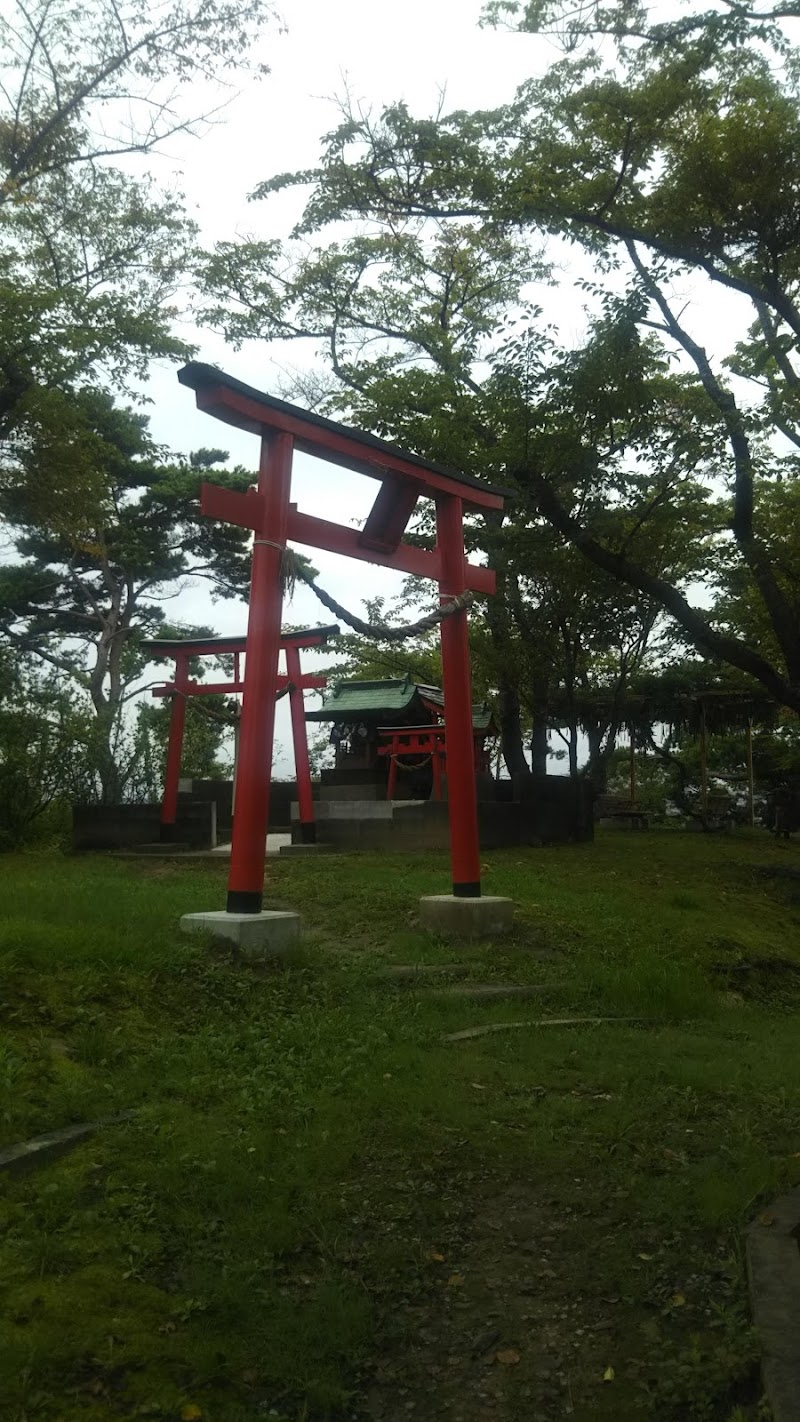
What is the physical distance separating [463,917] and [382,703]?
46.0 feet

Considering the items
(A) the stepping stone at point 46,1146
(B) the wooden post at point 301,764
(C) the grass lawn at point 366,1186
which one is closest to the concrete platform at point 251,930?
(C) the grass lawn at point 366,1186

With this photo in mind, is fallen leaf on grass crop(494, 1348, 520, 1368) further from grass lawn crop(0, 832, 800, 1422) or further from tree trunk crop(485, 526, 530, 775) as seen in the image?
tree trunk crop(485, 526, 530, 775)

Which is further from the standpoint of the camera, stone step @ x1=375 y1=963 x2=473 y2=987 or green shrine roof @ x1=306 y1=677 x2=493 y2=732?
green shrine roof @ x1=306 y1=677 x2=493 y2=732

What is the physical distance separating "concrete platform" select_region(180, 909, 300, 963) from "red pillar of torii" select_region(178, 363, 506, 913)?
23 cm

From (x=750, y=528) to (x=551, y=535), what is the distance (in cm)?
262

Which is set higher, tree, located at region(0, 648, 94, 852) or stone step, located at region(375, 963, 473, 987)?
tree, located at region(0, 648, 94, 852)

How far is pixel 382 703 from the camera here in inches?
911

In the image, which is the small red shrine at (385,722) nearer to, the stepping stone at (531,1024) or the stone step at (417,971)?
the stone step at (417,971)

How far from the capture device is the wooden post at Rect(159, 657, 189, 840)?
16.2 meters

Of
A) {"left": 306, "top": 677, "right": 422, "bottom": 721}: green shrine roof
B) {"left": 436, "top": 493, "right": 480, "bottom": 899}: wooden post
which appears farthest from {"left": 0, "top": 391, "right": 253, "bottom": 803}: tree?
Result: {"left": 436, "top": 493, "right": 480, "bottom": 899}: wooden post

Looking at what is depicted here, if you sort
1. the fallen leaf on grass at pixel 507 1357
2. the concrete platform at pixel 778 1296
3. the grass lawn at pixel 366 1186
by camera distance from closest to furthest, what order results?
1. the concrete platform at pixel 778 1296
2. the grass lawn at pixel 366 1186
3. the fallen leaf on grass at pixel 507 1357

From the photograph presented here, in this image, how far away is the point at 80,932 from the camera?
6770 millimetres

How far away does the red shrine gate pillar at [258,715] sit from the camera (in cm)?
788

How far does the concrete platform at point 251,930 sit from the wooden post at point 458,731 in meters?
2.27
